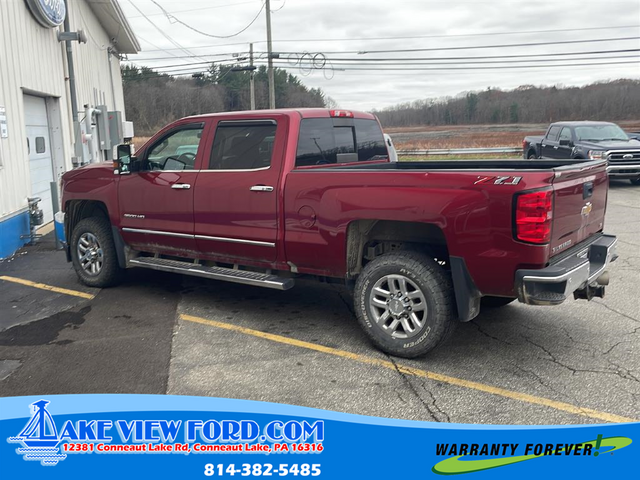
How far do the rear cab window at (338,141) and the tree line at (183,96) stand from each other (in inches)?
1696

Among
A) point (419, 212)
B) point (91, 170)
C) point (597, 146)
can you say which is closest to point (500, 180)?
point (419, 212)

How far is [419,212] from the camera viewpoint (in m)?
4.44

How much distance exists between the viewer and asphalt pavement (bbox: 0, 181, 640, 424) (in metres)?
4.01

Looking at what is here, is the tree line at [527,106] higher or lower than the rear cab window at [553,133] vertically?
higher

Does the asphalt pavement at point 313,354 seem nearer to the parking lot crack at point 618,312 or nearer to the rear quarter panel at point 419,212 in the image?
the parking lot crack at point 618,312

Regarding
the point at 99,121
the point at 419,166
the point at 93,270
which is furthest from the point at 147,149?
the point at 99,121

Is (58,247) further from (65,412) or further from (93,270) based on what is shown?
(65,412)

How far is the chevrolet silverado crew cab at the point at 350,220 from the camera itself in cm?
416

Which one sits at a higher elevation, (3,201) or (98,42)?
(98,42)

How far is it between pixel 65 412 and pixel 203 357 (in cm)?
145

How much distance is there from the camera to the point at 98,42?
17.4m

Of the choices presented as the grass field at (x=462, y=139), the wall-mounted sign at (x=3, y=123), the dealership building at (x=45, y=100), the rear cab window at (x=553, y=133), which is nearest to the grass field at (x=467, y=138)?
the grass field at (x=462, y=139)

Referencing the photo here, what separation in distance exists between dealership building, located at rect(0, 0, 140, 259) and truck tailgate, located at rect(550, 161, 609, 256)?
25.8 feet

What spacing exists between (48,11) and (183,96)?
42054mm
